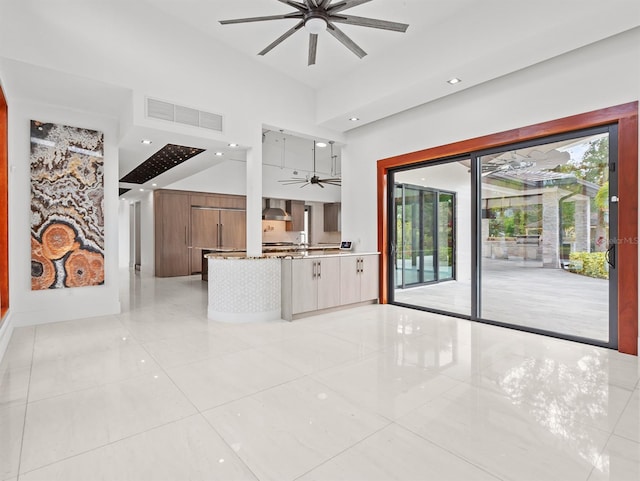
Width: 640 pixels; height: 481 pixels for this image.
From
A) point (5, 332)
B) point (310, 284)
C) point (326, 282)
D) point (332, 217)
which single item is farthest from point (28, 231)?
point (332, 217)

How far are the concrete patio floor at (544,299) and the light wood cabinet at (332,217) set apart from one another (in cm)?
790

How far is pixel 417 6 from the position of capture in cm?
384

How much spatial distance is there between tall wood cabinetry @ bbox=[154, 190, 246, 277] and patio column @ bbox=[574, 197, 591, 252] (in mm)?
8424

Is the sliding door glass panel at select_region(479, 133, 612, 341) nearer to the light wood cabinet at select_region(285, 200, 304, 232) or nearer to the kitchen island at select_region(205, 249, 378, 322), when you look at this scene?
the kitchen island at select_region(205, 249, 378, 322)

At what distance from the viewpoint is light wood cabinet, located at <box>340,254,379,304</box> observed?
546 centimetres

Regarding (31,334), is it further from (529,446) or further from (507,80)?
(507,80)

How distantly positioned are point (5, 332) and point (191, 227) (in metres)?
6.53

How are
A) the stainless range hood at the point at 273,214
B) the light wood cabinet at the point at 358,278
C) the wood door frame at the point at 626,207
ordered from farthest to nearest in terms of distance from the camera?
the stainless range hood at the point at 273,214, the light wood cabinet at the point at 358,278, the wood door frame at the point at 626,207

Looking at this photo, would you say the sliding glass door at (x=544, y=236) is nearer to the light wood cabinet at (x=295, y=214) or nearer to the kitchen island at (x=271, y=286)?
the kitchen island at (x=271, y=286)

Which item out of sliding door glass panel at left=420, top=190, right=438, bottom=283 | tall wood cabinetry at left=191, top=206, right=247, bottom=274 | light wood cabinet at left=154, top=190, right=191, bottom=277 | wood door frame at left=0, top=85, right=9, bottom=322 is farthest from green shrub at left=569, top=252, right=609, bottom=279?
light wood cabinet at left=154, top=190, right=191, bottom=277

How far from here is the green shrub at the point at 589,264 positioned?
3717 mm

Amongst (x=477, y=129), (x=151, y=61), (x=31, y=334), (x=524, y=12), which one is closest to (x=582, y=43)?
(x=524, y=12)

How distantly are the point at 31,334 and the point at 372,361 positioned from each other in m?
4.11

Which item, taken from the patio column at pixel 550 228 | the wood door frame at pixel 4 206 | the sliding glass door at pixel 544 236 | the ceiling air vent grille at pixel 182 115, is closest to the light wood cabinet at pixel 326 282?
the sliding glass door at pixel 544 236
